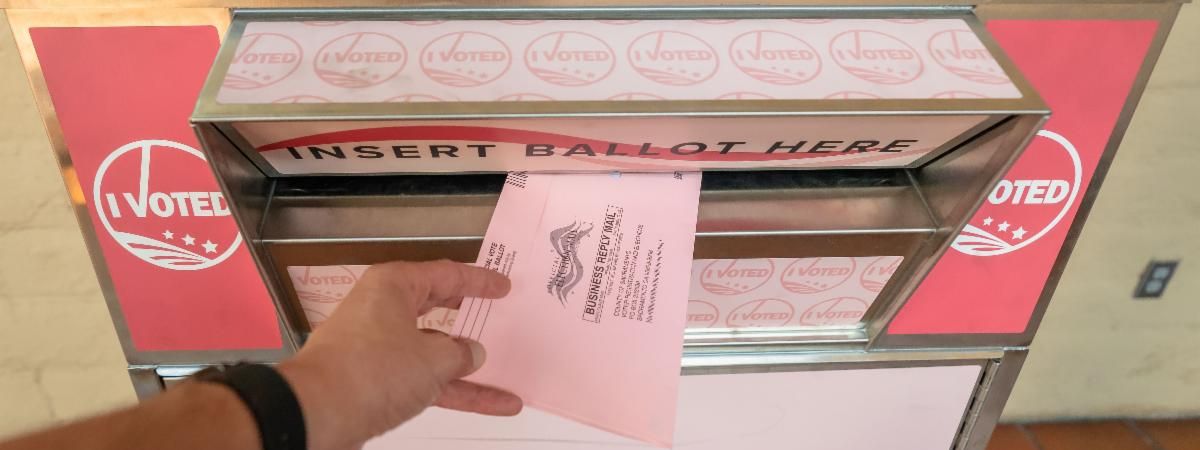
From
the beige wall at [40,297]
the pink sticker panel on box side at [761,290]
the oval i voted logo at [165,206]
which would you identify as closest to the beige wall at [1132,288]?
the pink sticker panel on box side at [761,290]

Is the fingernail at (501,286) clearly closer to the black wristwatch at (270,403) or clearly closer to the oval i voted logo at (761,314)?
the black wristwatch at (270,403)

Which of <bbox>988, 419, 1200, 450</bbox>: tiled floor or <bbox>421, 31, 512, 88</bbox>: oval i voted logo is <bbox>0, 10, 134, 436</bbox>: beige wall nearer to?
<bbox>421, 31, 512, 88</bbox>: oval i voted logo

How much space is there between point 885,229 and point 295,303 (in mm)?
668

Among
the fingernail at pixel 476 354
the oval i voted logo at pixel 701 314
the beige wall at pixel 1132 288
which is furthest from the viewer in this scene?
the beige wall at pixel 1132 288

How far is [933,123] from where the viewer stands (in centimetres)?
73

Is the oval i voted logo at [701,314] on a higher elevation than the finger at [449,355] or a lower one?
higher

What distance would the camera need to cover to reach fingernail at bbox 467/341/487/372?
750 mm

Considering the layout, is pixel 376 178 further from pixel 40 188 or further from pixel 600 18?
pixel 40 188

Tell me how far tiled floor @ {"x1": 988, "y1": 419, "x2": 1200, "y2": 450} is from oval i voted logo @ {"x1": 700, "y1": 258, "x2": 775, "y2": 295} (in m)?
1.32

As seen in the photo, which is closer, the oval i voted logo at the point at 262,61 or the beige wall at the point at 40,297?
the oval i voted logo at the point at 262,61

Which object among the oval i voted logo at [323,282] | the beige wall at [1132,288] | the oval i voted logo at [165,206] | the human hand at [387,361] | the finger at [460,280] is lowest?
the human hand at [387,361]

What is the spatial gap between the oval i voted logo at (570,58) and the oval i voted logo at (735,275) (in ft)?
0.97

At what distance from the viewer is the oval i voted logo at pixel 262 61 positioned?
25.8 inches

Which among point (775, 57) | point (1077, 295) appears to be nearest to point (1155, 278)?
point (1077, 295)
